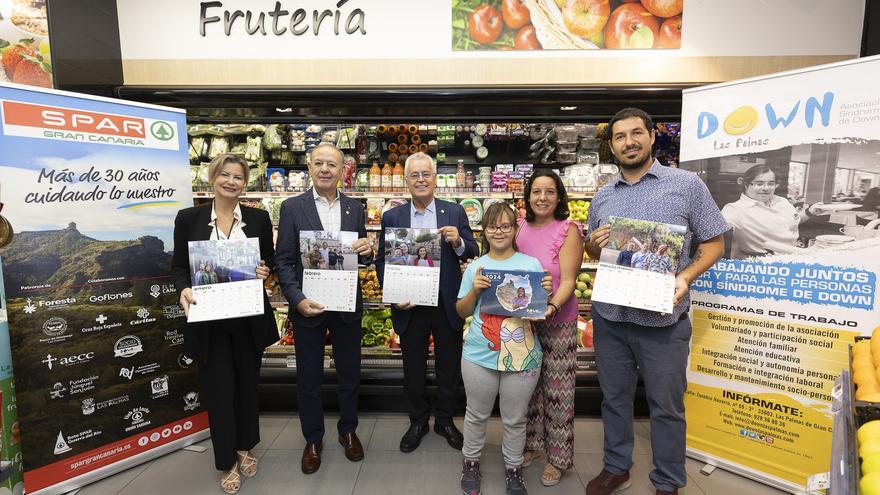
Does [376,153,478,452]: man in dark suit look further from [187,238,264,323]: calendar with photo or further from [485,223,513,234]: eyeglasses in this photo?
[187,238,264,323]: calendar with photo

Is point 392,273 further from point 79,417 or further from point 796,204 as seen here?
point 796,204

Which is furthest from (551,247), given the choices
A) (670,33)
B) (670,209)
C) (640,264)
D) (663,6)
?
(663,6)

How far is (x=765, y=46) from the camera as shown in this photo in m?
3.61

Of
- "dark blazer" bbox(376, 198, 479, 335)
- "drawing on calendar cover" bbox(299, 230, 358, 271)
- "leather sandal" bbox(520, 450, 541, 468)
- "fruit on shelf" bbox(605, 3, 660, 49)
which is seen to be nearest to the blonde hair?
"drawing on calendar cover" bbox(299, 230, 358, 271)

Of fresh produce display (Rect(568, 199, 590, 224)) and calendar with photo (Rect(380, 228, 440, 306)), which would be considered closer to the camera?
calendar with photo (Rect(380, 228, 440, 306))

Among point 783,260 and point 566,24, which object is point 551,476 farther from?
point 566,24

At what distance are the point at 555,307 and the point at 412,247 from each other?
0.94 metres

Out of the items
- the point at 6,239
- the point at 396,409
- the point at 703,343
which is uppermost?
the point at 6,239

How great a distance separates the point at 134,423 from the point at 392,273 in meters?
2.15

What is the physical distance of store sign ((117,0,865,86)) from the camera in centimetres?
360

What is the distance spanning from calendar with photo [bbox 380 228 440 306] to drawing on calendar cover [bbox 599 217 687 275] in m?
1.01

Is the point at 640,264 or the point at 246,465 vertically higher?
the point at 640,264

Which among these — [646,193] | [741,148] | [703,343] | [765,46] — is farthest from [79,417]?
[765,46]

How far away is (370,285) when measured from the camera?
3766 millimetres
